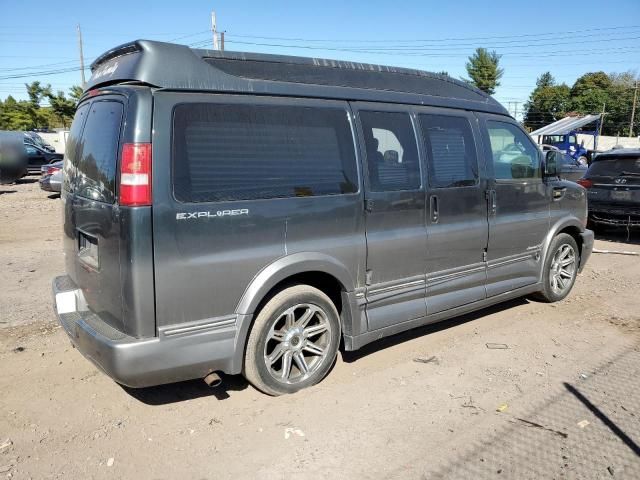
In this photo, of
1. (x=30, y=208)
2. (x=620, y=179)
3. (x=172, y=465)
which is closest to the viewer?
(x=172, y=465)

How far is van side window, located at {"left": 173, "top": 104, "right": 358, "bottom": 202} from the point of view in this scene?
3.18 m

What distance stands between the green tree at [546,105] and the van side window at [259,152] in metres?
69.5

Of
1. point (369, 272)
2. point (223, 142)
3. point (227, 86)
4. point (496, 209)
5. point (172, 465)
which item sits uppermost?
point (227, 86)

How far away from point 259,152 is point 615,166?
860 cm

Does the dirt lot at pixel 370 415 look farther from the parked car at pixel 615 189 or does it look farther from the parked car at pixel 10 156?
the parked car at pixel 10 156

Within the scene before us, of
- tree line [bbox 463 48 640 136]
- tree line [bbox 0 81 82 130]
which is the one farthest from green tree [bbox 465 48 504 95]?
tree line [bbox 0 81 82 130]

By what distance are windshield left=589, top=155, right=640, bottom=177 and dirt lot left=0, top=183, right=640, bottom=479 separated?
536cm

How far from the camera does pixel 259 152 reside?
137 inches

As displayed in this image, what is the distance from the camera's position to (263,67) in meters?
3.61

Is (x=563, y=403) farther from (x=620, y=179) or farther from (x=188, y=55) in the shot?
(x=620, y=179)

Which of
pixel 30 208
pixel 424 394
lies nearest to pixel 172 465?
pixel 424 394

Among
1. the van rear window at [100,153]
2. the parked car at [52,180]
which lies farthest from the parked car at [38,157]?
the van rear window at [100,153]

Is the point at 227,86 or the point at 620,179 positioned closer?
the point at 227,86

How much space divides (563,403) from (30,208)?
14112 mm
